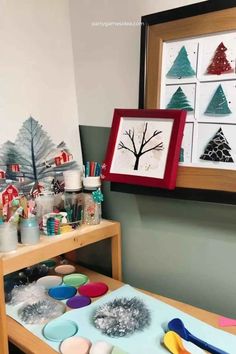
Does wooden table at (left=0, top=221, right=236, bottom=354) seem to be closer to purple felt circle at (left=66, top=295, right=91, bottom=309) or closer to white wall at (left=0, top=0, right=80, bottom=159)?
purple felt circle at (left=66, top=295, right=91, bottom=309)

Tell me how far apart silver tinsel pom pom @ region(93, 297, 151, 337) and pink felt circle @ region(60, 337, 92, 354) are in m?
0.06

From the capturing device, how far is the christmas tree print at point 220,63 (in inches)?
35.6

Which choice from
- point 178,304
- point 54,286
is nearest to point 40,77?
point 54,286

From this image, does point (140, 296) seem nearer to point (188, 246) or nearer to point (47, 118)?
point (188, 246)

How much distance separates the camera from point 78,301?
3.43ft

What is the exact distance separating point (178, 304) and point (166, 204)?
305 mm

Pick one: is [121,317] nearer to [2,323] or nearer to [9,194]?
[2,323]

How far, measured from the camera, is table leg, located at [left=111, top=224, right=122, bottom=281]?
1215mm

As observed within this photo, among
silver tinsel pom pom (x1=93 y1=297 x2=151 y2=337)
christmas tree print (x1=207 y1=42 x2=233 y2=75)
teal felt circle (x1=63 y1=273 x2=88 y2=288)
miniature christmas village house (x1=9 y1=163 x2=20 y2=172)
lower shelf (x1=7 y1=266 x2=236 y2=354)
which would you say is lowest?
lower shelf (x1=7 y1=266 x2=236 y2=354)

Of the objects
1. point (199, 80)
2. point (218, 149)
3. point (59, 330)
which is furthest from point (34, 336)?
point (199, 80)

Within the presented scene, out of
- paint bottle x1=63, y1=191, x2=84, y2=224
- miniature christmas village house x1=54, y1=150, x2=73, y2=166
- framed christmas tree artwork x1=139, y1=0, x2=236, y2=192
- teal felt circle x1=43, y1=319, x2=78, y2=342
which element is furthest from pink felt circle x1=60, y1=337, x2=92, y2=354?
miniature christmas village house x1=54, y1=150, x2=73, y2=166

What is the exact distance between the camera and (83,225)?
3.79 feet

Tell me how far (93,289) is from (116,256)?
0.16 meters

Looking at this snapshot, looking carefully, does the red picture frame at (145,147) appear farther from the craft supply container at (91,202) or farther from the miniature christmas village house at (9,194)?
the miniature christmas village house at (9,194)
